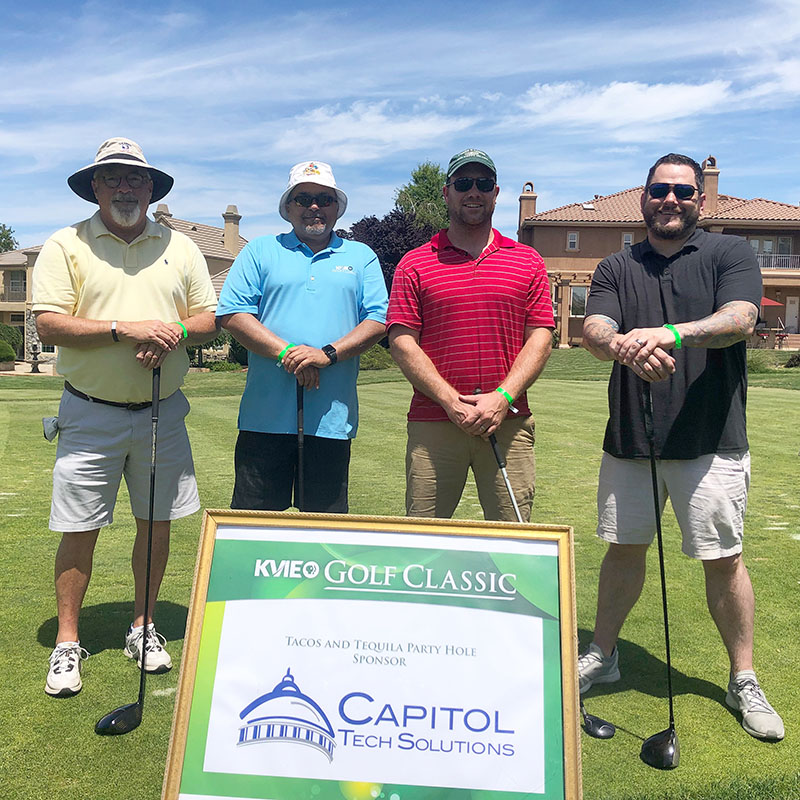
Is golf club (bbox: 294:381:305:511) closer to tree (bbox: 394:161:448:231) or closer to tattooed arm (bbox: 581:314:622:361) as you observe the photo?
tattooed arm (bbox: 581:314:622:361)

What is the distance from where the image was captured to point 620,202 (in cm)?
4859

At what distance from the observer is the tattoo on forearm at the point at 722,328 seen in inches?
129

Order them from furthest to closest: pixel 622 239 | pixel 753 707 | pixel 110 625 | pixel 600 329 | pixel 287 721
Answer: pixel 622 239
pixel 110 625
pixel 600 329
pixel 753 707
pixel 287 721

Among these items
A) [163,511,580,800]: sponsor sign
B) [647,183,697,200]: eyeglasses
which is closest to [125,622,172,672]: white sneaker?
[163,511,580,800]: sponsor sign

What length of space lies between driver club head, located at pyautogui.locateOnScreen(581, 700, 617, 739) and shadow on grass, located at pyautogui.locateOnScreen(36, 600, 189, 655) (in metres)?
2.05

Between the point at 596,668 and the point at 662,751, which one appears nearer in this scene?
the point at 662,751

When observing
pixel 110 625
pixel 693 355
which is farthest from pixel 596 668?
pixel 110 625

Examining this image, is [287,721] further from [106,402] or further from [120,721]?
[106,402]

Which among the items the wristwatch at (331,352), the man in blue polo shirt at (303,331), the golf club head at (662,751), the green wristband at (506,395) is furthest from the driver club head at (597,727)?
the wristwatch at (331,352)

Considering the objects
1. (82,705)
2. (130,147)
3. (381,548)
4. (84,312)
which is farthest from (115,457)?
(381,548)

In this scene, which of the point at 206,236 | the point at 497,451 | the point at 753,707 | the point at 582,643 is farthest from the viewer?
the point at 206,236

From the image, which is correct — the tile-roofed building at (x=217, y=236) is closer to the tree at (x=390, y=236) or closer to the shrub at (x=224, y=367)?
the tree at (x=390, y=236)

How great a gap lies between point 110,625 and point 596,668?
2436 millimetres

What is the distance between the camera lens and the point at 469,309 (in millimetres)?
3779
